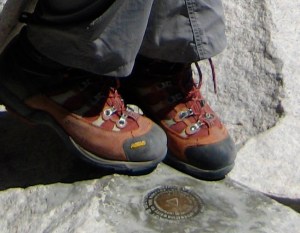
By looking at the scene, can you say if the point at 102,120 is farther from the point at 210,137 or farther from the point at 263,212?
the point at 263,212

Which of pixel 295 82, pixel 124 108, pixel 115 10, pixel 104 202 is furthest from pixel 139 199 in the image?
pixel 295 82

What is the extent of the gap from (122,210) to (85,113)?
0.85ft

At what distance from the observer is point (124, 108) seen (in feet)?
7.07

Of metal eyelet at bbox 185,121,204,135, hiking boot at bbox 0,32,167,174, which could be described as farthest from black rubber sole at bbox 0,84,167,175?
metal eyelet at bbox 185,121,204,135

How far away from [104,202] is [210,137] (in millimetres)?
337

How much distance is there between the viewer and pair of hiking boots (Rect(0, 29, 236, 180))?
212 centimetres

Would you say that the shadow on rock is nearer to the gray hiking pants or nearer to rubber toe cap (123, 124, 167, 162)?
rubber toe cap (123, 124, 167, 162)

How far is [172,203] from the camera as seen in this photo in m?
2.12

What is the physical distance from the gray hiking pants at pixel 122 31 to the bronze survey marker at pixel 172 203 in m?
0.33

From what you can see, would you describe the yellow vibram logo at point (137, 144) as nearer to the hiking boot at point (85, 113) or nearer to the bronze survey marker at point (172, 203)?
the hiking boot at point (85, 113)

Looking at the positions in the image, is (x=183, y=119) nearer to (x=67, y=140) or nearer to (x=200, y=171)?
(x=200, y=171)

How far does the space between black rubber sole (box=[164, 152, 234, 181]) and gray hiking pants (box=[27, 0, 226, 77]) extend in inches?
11.0

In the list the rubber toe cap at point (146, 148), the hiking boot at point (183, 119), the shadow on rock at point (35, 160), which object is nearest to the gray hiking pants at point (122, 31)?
the hiking boot at point (183, 119)

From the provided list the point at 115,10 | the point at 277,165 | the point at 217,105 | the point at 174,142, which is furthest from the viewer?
the point at 217,105
